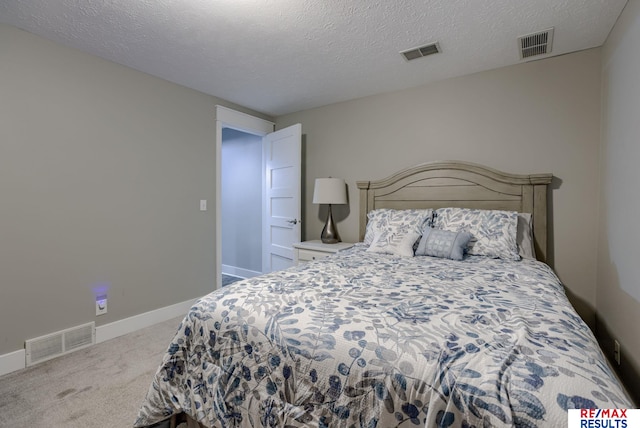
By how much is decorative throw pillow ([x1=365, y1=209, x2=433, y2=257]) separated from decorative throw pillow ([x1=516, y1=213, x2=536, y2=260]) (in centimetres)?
68

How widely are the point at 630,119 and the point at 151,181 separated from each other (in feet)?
11.7

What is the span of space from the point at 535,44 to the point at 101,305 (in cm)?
398

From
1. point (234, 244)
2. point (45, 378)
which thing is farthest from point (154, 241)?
point (234, 244)

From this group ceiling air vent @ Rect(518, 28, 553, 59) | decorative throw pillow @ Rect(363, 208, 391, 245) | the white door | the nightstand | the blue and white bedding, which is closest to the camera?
the blue and white bedding

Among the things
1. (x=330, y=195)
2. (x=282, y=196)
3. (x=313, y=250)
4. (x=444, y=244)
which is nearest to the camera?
(x=444, y=244)

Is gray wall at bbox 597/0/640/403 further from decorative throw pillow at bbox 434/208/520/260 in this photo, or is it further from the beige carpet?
the beige carpet

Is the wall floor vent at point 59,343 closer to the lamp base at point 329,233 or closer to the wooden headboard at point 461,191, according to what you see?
the lamp base at point 329,233

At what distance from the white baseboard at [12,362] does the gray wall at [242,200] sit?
2.65 m

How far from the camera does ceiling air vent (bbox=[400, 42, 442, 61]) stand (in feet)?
7.44

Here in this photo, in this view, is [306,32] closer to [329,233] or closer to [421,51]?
[421,51]

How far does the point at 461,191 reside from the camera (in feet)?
9.09

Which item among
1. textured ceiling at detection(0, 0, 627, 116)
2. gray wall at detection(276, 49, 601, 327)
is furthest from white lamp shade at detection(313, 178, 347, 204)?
textured ceiling at detection(0, 0, 627, 116)

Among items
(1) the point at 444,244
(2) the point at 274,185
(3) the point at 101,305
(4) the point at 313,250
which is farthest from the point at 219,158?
(1) the point at 444,244

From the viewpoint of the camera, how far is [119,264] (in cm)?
262
